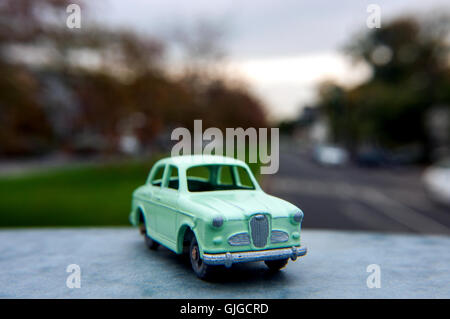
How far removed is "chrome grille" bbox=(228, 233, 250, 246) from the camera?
5352mm

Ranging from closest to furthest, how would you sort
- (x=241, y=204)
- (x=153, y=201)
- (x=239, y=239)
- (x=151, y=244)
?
1. (x=239, y=239)
2. (x=241, y=204)
3. (x=153, y=201)
4. (x=151, y=244)

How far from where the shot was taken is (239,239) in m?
5.38

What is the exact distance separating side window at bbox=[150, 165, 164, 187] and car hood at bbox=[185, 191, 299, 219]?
1305 millimetres

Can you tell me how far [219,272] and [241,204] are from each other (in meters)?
0.84

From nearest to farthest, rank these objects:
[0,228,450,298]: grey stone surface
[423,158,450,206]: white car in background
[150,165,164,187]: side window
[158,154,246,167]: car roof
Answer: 1. [0,228,450,298]: grey stone surface
2. [158,154,246,167]: car roof
3. [150,165,164,187]: side window
4. [423,158,450,206]: white car in background

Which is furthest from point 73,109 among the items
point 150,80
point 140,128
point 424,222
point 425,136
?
point 425,136

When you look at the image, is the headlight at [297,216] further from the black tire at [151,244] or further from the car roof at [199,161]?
the black tire at [151,244]

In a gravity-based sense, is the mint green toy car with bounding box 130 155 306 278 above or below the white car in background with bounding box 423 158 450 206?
above

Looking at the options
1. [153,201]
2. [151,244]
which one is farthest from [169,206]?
[151,244]

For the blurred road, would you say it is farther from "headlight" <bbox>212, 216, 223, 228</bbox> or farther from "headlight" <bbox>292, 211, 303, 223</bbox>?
"headlight" <bbox>212, 216, 223, 228</bbox>

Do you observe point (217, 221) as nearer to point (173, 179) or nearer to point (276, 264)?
point (276, 264)

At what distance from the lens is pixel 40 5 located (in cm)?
1180

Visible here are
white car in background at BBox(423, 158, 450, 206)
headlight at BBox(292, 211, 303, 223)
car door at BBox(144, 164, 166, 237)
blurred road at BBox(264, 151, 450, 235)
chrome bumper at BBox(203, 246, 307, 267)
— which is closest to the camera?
chrome bumper at BBox(203, 246, 307, 267)

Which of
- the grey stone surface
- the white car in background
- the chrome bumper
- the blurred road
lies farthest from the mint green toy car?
the white car in background
